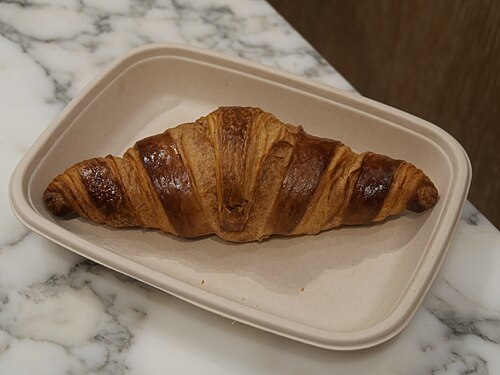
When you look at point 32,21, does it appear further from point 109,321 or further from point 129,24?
point 109,321

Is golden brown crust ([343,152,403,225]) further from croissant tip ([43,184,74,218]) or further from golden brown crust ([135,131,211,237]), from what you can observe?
croissant tip ([43,184,74,218])

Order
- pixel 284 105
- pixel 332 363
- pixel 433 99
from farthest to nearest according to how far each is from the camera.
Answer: pixel 433 99 → pixel 284 105 → pixel 332 363

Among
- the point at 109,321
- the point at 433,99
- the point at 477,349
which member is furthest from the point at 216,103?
the point at 433,99

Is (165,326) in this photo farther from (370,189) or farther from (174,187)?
(370,189)

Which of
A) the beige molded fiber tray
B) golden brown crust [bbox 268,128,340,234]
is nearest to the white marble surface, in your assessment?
the beige molded fiber tray

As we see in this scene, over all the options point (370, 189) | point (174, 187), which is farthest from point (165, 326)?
point (370, 189)

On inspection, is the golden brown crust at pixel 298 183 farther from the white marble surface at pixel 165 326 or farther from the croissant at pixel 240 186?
the white marble surface at pixel 165 326
